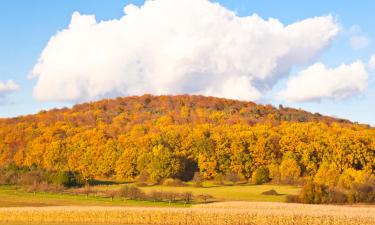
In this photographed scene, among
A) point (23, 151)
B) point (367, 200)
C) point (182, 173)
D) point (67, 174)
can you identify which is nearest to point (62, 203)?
point (67, 174)

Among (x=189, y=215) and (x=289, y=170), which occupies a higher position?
(x=289, y=170)

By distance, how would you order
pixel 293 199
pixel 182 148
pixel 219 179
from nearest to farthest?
pixel 293 199 → pixel 219 179 → pixel 182 148

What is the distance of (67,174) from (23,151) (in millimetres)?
66986

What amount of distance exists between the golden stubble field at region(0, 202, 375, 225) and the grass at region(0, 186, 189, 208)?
436 inches

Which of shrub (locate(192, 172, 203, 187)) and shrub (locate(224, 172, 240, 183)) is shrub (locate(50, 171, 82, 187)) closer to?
shrub (locate(192, 172, 203, 187))

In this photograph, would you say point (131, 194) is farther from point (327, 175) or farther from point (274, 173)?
point (274, 173)

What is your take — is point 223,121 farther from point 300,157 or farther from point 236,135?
point 300,157

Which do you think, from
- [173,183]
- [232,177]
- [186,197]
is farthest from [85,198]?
[232,177]

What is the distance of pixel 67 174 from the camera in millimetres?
95188

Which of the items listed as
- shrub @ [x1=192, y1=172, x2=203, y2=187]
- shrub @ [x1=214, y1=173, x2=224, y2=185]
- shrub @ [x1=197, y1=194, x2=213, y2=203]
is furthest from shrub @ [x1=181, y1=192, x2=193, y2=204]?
shrub @ [x1=214, y1=173, x2=224, y2=185]

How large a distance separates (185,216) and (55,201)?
86.5 ft

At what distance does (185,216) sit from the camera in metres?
55.1

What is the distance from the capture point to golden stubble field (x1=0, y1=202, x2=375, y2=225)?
5081cm

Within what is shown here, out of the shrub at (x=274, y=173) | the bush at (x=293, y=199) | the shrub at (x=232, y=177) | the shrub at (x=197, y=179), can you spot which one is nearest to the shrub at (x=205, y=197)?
the bush at (x=293, y=199)
